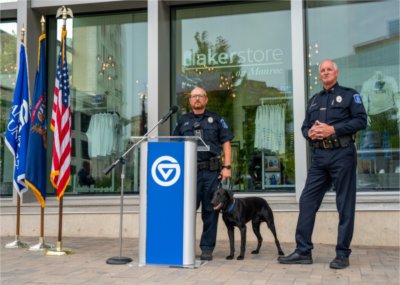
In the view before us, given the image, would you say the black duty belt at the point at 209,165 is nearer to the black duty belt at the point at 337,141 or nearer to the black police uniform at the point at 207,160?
the black police uniform at the point at 207,160

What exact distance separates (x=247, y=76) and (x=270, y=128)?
1.07 m

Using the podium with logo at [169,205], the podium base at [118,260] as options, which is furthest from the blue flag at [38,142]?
the podium with logo at [169,205]

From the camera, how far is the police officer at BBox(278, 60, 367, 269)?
5.35m

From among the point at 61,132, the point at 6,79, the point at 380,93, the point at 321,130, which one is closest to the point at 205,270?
the point at 321,130

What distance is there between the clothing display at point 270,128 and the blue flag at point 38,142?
3.68m

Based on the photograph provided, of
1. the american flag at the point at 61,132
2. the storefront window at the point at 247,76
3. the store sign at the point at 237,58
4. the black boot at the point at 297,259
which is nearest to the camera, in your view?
the black boot at the point at 297,259

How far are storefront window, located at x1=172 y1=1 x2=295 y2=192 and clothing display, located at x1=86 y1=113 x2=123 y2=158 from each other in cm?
132

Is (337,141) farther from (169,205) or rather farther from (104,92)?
(104,92)

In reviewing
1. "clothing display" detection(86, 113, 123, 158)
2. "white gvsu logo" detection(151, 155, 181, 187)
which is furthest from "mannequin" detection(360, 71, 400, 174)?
"clothing display" detection(86, 113, 123, 158)

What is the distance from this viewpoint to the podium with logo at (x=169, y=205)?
5297 mm

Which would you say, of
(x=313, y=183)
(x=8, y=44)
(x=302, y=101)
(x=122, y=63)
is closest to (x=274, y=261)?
(x=313, y=183)

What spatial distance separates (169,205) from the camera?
5344mm

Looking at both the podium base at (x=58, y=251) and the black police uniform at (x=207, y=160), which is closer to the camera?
the black police uniform at (x=207, y=160)

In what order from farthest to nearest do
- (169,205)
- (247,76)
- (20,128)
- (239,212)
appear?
(247,76)
(20,128)
(239,212)
(169,205)
